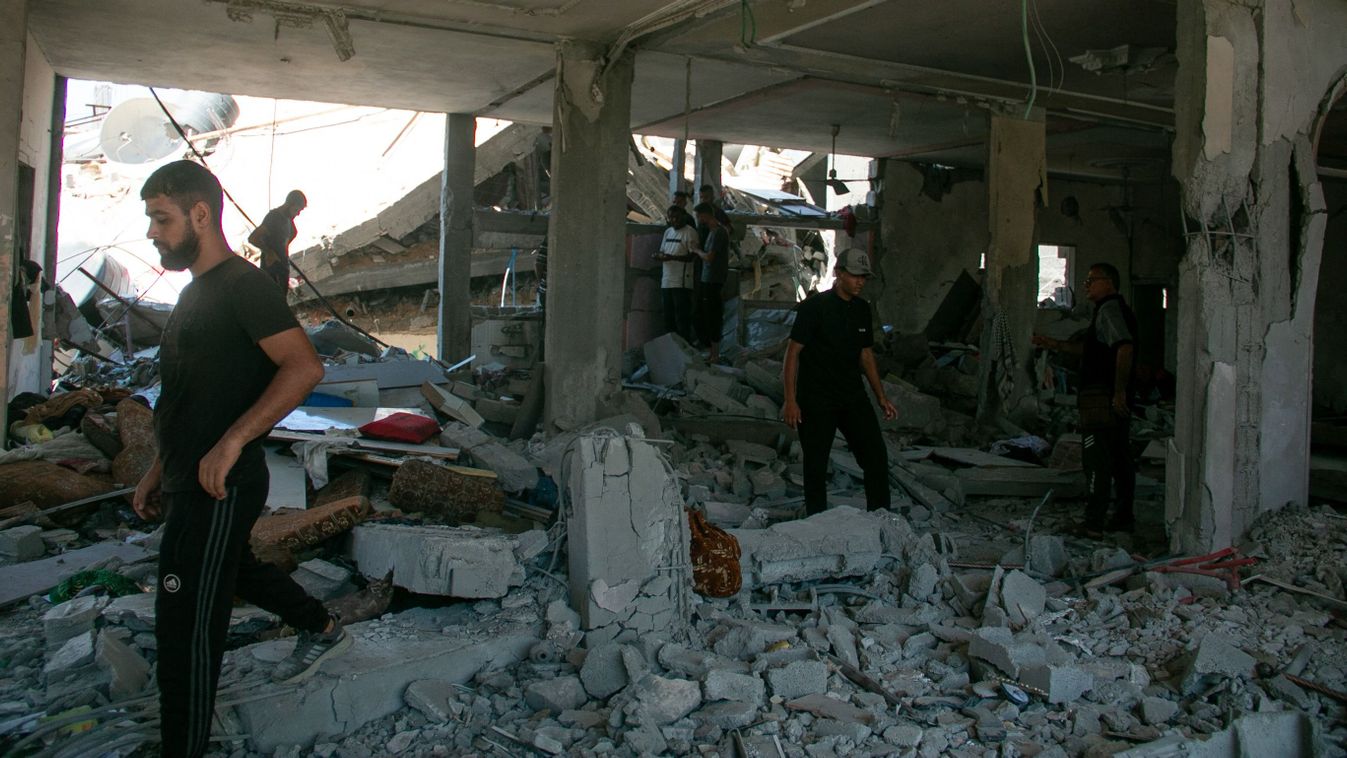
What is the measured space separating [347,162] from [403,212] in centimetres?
215

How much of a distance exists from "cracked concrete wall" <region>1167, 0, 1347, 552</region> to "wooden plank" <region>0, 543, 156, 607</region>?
18.6 ft

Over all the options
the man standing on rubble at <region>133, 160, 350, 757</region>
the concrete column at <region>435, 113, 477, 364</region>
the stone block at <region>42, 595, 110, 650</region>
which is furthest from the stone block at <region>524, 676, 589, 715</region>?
the concrete column at <region>435, 113, 477, 364</region>

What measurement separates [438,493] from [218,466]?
123 inches

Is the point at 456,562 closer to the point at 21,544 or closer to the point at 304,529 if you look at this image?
the point at 304,529

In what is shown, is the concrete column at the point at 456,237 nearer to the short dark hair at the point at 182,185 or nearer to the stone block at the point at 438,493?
the stone block at the point at 438,493

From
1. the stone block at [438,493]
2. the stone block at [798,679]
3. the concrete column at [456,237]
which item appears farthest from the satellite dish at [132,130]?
the stone block at [798,679]

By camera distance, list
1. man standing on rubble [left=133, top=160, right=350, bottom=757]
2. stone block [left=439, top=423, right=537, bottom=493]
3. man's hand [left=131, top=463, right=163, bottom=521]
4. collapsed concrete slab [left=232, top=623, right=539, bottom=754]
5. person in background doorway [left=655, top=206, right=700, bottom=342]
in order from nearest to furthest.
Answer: man standing on rubble [left=133, top=160, right=350, bottom=757], man's hand [left=131, top=463, right=163, bottom=521], collapsed concrete slab [left=232, top=623, right=539, bottom=754], stone block [left=439, top=423, right=537, bottom=493], person in background doorway [left=655, top=206, right=700, bottom=342]

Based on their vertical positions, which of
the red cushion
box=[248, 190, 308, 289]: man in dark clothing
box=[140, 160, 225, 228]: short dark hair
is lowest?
the red cushion

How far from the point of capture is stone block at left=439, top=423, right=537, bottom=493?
6590 millimetres

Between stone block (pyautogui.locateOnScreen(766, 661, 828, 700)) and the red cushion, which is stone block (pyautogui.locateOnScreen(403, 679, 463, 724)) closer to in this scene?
stone block (pyautogui.locateOnScreen(766, 661, 828, 700))

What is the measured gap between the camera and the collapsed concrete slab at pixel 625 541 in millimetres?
4410

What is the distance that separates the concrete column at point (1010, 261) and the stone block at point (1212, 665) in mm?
6118

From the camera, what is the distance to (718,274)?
1206 cm

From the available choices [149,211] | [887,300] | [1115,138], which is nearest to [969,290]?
[887,300]
